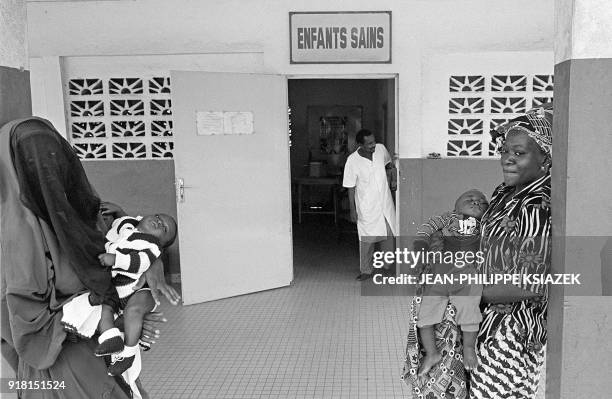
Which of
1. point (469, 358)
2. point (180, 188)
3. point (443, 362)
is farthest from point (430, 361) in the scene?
point (180, 188)

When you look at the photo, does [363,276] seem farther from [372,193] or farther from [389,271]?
[372,193]

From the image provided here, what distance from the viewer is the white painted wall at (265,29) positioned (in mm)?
4863

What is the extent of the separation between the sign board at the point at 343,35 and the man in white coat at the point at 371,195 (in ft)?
2.70

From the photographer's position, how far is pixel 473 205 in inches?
84.4

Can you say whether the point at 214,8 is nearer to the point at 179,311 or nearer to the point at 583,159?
the point at 179,311

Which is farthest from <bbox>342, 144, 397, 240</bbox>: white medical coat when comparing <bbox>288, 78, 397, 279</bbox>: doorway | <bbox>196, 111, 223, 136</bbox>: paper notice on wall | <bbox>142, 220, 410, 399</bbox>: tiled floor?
<bbox>288, 78, 397, 279</bbox>: doorway

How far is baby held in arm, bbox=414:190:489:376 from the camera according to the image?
1958 millimetres

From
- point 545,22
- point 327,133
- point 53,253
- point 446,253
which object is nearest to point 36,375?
point 53,253

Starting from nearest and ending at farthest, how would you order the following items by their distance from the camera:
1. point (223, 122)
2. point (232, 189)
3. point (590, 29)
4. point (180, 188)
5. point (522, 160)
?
Answer: point (590, 29) < point (522, 160) < point (180, 188) < point (223, 122) < point (232, 189)

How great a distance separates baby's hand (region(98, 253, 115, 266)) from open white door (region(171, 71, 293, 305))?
2916mm

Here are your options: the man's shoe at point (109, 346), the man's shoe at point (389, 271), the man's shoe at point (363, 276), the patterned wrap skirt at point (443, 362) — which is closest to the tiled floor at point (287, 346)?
the man's shoe at point (363, 276)

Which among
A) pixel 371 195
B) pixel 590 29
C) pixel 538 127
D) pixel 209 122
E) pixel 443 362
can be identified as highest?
pixel 590 29

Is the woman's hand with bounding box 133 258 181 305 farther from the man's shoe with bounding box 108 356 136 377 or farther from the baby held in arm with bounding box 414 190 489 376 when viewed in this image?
the baby held in arm with bounding box 414 190 489 376

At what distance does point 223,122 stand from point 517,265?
10.9 ft
